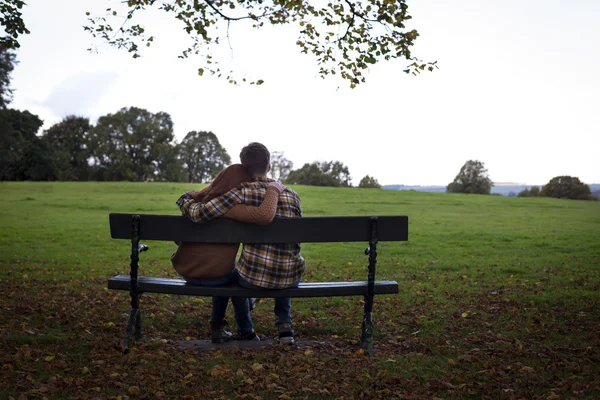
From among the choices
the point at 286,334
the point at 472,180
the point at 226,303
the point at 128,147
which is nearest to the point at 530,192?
the point at 472,180

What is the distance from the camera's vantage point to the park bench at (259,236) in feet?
16.4

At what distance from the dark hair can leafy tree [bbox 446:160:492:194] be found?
76956 millimetres

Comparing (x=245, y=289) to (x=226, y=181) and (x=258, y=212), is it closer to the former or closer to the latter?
(x=258, y=212)

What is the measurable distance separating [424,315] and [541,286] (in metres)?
3.03

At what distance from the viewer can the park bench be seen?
16.4 ft

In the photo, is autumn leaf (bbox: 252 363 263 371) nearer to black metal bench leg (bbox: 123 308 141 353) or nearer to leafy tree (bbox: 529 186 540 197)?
black metal bench leg (bbox: 123 308 141 353)

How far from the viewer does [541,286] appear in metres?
9.09

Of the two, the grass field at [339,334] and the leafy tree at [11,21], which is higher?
the leafy tree at [11,21]

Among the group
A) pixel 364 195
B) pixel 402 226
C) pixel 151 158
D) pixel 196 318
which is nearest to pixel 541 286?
pixel 402 226

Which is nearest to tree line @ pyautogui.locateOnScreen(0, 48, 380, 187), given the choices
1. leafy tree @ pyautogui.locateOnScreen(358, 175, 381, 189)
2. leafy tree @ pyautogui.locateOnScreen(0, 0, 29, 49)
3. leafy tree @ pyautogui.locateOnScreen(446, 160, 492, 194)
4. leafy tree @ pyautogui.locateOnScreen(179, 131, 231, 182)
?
leafy tree @ pyautogui.locateOnScreen(179, 131, 231, 182)

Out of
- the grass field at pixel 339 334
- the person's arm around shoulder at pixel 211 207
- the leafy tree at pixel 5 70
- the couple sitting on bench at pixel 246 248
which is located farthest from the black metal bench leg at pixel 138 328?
the leafy tree at pixel 5 70

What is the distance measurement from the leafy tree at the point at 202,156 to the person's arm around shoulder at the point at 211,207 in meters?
80.1

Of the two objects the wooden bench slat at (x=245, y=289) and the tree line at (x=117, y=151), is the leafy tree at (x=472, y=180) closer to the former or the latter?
the tree line at (x=117, y=151)

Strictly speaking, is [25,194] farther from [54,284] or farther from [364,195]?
[54,284]
